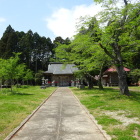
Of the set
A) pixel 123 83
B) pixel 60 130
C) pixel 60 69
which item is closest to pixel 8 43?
pixel 60 69

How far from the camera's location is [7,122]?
22.9ft

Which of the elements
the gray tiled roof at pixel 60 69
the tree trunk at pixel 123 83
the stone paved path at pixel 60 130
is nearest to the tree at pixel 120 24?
the tree trunk at pixel 123 83

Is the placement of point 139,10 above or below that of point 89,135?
above

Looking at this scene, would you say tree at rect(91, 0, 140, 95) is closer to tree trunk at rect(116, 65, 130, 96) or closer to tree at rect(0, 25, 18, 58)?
tree trunk at rect(116, 65, 130, 96)

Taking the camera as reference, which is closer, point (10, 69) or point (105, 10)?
point (105, 10)

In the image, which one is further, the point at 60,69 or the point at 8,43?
the point at 8,43

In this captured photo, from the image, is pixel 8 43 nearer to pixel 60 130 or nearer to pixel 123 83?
pixel 123 83

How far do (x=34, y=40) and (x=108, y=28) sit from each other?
5361 cm

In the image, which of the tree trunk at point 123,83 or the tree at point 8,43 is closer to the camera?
the tree trunk at point 123,83

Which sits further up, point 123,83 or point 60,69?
point 60,69

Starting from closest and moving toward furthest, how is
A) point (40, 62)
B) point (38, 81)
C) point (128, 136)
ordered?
point (128, 136) → point (38, 81) → point (40, 62)

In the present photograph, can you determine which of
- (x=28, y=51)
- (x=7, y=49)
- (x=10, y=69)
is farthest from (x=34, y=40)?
(x=10, y=69)

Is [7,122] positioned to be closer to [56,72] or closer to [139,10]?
[139,10]

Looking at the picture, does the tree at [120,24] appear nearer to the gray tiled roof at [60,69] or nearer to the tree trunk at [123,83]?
the tree trunk at [123,83]
